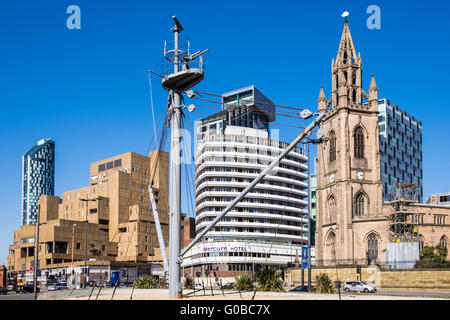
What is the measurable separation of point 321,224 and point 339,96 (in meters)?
24.7

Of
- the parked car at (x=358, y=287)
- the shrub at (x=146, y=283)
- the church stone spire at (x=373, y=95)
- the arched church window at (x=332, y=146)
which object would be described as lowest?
the parked car at (x=358, y=287)

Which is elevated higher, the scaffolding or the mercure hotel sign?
the scaffolding

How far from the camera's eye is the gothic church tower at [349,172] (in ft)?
292

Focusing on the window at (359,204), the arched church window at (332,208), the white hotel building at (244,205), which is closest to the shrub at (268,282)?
the window at (359,204)

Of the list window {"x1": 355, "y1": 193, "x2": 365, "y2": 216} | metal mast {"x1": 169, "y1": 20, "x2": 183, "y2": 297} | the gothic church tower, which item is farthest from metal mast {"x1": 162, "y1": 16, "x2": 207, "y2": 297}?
window {"x1": 355, "y1": 193, "x2": 365, "y2": 216}

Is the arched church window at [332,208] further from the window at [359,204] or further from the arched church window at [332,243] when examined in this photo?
the window at [359,204]

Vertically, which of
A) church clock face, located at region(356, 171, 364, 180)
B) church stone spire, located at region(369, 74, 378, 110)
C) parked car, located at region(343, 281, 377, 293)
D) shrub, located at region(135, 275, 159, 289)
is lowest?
parked car, located at region(343, 281, 377, 293)

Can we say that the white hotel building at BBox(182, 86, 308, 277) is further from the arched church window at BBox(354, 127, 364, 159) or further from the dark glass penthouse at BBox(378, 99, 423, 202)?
the dark glass penthouse at BBox(378, 99, 423, 202)

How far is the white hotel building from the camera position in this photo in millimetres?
→ 125000

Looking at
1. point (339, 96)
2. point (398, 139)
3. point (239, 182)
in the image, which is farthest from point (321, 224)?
point (398, 139)

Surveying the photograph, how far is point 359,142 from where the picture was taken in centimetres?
9550

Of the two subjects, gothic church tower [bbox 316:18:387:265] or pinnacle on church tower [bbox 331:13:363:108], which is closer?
gothic church tower [bbox 316:18:387:265]

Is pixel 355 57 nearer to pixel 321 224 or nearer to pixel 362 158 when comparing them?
pixel 362 158
